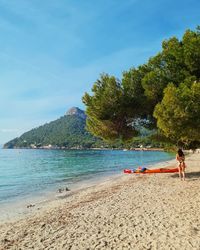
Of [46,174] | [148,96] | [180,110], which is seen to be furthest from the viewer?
[46,174]

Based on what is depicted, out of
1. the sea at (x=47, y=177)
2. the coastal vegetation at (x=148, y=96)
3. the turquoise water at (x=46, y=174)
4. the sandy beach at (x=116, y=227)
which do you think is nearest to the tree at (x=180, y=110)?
the coastal vegetation at (x=148, y=96)

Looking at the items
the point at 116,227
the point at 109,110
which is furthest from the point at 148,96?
the point at 116,227

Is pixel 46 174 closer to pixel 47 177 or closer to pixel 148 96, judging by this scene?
pixel 47 177

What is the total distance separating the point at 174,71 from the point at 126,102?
3.54m

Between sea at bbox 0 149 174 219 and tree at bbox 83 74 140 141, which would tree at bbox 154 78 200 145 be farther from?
sea at bbox 0 149 174 219

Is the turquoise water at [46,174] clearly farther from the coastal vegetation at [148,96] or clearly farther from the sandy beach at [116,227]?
the sandy beach at [116,227]

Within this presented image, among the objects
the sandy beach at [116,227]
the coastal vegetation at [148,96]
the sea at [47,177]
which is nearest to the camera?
the sandy beach at [116,227]

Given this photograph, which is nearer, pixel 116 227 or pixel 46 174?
pixel 116 227

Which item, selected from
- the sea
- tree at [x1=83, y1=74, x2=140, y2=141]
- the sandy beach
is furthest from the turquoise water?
the sandy beach

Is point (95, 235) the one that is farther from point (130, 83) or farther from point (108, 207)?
point (130, 83)

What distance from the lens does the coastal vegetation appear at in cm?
1711

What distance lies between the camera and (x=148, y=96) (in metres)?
19.6

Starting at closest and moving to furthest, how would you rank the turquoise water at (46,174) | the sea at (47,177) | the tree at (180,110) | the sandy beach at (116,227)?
the sandy beach at (116,227)
the tree at (180,110)
the sea at (47,177)
the turquoise water at (46,174)

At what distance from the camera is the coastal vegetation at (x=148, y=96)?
1711cm
